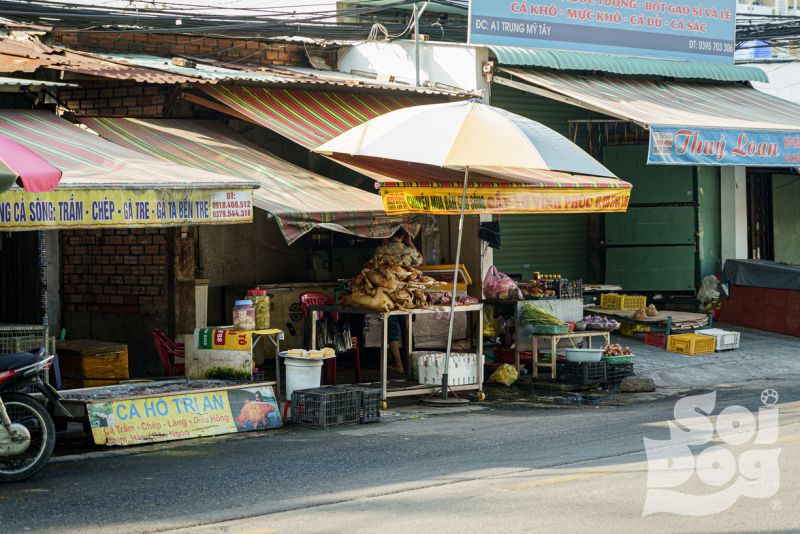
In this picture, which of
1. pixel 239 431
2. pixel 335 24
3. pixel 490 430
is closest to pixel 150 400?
pixel 239 431

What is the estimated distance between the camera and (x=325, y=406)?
34.9ft

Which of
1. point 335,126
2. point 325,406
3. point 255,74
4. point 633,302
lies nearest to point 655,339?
point 633,302

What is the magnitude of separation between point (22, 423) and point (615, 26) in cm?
1170

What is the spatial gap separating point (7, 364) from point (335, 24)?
10.8m

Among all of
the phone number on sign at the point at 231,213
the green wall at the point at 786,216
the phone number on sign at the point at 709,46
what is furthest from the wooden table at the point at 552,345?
the green wall at the point at 786,216

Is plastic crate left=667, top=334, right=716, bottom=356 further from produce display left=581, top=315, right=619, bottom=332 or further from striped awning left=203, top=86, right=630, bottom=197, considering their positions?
striped awning left=203, top=86, right=630, bottom=197

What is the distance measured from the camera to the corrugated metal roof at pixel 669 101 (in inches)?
592

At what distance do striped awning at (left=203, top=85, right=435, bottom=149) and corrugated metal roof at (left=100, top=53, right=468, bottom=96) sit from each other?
0.20 meters

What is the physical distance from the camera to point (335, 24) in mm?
17922

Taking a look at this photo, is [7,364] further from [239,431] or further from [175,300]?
[175,300]

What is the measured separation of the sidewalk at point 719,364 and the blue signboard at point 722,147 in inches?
106

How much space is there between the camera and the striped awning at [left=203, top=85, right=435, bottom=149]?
41.6 feet

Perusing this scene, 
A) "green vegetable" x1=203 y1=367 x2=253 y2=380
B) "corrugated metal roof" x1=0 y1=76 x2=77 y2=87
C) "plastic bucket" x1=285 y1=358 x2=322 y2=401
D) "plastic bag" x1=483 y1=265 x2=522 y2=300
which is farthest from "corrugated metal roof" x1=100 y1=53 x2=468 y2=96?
"plastic bucket" x1=285 y1=358 x2=322 y2=401

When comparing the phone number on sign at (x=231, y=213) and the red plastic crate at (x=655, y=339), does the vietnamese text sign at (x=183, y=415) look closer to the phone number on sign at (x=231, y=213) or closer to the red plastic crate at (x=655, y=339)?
the phone number on sign at (x=231, y=213)
